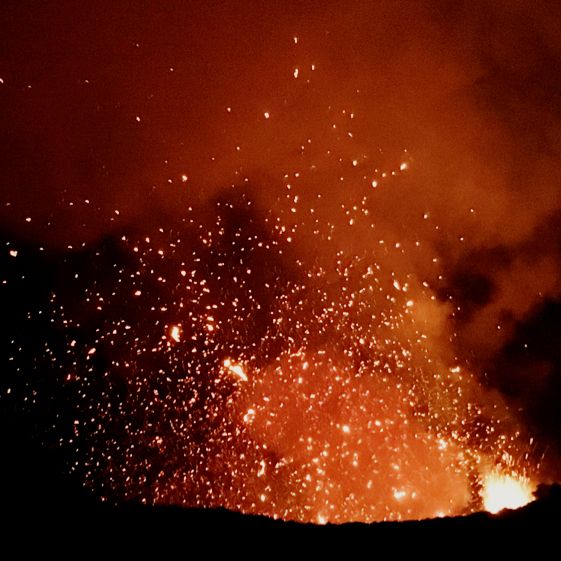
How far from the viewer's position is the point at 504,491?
2457mm

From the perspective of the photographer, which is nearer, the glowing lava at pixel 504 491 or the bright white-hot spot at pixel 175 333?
the bright white-hot spot at pixel 175 333

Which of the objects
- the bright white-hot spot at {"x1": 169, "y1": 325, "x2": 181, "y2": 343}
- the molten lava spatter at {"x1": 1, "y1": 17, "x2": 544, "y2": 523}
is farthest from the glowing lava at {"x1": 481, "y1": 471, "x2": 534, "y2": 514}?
the bright white-hot spot at {"x1": 169, "y1": 325, "x2": 181, "y2": 343}

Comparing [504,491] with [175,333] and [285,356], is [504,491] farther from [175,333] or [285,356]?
[175,333]

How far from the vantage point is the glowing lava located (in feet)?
7.89

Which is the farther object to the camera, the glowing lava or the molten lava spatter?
the glowing lava

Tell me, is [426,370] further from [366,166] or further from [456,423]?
[366,166]

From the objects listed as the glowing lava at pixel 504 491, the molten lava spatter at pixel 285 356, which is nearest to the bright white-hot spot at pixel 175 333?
the molten lava spatter at pixel 285 356

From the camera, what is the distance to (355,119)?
241 cm

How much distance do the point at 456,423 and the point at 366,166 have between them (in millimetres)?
1295

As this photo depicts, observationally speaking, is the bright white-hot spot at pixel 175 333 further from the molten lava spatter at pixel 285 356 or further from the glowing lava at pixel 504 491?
the glowing lava at pixel 504 491

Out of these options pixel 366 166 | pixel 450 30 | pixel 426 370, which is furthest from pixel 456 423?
pixel 450 30

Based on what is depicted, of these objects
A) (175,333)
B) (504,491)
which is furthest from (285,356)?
(504,491)

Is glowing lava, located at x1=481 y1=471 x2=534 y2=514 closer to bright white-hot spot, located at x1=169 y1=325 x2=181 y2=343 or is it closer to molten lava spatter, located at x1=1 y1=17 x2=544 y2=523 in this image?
molten lava spatter, located at x1=1 y1=17 x2=544 y2=523

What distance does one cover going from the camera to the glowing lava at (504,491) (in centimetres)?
241
